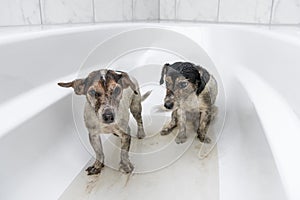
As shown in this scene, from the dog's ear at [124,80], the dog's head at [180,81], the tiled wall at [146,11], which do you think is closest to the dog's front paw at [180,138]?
the dog's head at [180,81]

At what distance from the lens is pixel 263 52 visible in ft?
2.39

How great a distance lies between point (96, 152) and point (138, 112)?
0.15m

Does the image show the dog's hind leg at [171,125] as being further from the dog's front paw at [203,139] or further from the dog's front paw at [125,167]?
the dog's front paw at [125,167]

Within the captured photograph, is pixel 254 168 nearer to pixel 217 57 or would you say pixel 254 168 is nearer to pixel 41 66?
pixel 41 66

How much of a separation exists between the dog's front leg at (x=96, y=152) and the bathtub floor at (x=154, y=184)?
0.04 ft

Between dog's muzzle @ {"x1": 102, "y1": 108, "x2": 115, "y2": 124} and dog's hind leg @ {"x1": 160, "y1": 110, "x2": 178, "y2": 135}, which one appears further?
dog's hind leg @ {"x1": 160, "y1": 110, "x2": 178, "y2": 135}

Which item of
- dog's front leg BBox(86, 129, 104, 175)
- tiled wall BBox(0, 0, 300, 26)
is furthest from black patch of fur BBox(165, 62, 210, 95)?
tiled wall BBox(0, 0, 300, 26)

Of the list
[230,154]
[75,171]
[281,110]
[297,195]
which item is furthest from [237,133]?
[297,195]

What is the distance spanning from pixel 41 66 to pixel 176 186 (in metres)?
0.43

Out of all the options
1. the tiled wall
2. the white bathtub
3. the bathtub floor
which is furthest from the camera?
the tiled wall

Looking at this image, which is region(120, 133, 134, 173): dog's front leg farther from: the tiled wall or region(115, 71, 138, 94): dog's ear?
the tiled wall

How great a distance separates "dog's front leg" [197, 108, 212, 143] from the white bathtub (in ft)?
0.08

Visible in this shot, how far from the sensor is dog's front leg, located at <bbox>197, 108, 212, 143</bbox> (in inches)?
30.0

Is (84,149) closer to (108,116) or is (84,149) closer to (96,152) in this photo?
(96,152)
